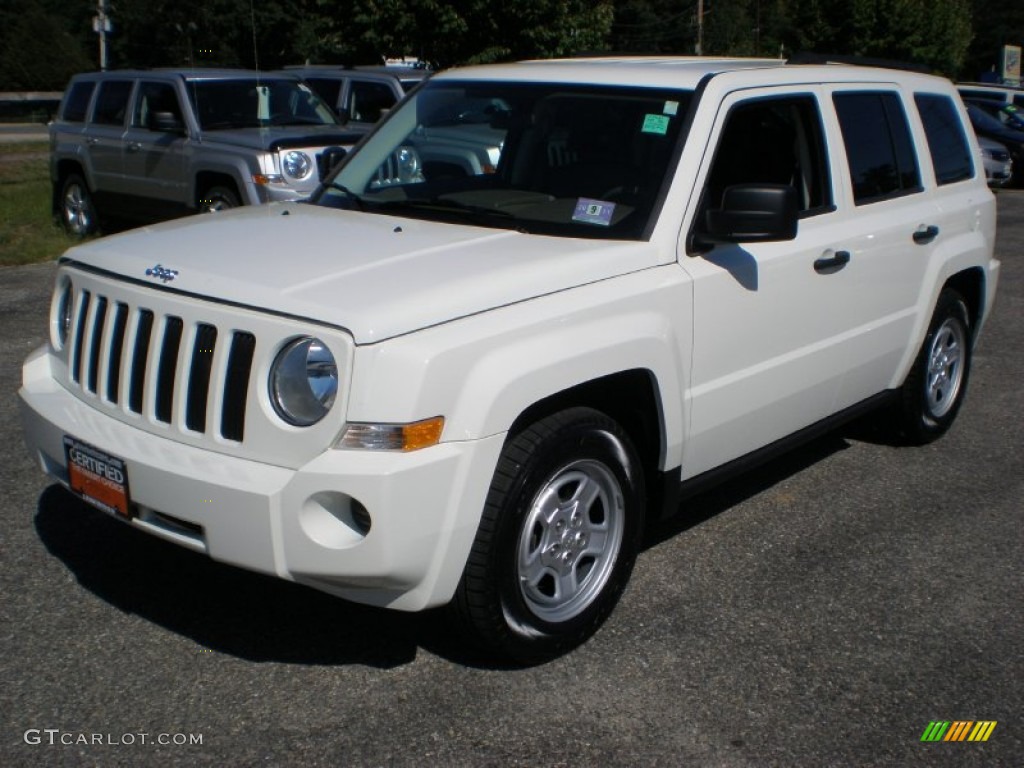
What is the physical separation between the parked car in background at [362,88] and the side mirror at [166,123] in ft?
7.88

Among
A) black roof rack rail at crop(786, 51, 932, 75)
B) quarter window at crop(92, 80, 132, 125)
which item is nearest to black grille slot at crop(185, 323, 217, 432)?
black roof rack rail at crop(786, 51, 932, 75)

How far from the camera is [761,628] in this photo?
431 centimetres

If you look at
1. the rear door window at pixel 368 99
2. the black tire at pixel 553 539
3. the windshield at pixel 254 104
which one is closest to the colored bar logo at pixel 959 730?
the black tire at pixel 553 539

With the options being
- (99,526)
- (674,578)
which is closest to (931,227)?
(674,578)

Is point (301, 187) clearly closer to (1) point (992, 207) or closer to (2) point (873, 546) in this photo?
(1) point (992, 207)

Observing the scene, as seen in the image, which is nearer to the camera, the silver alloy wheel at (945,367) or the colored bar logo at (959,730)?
the colored bar logo at (959,730)

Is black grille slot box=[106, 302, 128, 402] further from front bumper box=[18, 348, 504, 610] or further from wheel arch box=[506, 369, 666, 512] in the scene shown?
wheel arch box=[506, 369, 666, 512]

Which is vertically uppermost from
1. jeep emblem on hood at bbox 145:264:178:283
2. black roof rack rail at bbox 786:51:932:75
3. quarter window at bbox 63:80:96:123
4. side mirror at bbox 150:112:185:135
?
black roof rack rail at bbox 786:51:932:75

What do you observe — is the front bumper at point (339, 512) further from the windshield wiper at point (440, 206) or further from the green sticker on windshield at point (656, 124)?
the green sticker on windshield at point (656, 124)

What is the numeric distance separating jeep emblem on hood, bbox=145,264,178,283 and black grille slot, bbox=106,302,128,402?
0.14 metres

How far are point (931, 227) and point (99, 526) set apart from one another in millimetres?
3967

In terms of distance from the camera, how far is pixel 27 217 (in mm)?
14930

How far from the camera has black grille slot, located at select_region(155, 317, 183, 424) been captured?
3.71 metres

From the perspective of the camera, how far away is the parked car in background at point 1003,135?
22.0 meters
